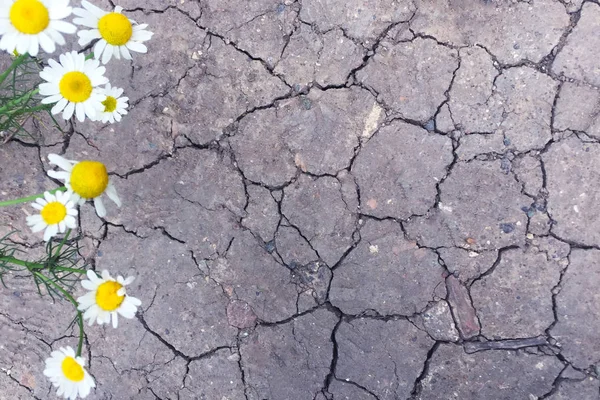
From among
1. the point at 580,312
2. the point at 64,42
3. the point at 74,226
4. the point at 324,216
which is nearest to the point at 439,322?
the point at 580,312

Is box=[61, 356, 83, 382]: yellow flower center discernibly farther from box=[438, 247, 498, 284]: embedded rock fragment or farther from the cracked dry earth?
box=[438, 247, 498, 284]: embedded rock fragment

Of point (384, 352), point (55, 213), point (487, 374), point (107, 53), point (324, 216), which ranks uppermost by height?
point (107, 53)

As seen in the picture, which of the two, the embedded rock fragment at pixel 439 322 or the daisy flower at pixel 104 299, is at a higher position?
the daisy flower at pixel 104 299

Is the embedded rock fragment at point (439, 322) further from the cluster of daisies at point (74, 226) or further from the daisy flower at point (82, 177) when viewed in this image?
the daisy flower at point (82, 177)

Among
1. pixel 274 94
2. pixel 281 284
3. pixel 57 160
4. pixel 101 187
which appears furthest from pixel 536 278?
pixel 57 160

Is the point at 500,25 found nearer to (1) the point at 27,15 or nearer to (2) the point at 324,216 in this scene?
(2) the point at 324,216

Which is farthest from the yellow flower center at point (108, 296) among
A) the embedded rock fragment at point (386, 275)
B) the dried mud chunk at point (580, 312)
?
the dried mud chunk at point (580, 312)
